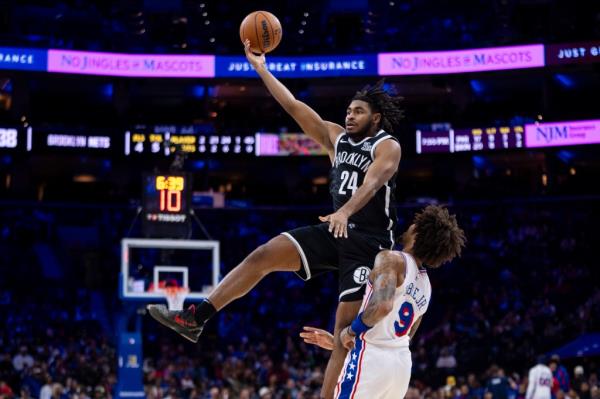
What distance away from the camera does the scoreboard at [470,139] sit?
97.7 feet

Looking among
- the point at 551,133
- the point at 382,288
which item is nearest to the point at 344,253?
the point at 382,288

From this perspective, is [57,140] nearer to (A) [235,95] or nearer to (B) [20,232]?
(B) [20,232]

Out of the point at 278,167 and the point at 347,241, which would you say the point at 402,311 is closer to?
the point at 347,241

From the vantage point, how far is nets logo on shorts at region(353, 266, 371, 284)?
6.72 m

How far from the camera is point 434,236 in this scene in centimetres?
628

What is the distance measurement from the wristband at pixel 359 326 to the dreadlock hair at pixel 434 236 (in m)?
0.60

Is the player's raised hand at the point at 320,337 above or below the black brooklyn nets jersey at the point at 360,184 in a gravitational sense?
below

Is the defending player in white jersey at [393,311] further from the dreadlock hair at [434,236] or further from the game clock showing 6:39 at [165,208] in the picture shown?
the game clock showing 6:39 at [165,208]

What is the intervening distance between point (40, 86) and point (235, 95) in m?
7.07

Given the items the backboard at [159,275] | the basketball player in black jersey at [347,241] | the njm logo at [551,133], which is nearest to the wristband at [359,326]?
the basketball player in black jersey at [347,241]

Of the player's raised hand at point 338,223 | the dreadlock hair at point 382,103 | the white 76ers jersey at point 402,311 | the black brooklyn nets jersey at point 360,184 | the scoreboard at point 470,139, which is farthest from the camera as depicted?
the scoreboard at point 470,139

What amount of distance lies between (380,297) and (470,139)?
25053 mm

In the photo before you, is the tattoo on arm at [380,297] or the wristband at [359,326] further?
the wristband at [359,326]

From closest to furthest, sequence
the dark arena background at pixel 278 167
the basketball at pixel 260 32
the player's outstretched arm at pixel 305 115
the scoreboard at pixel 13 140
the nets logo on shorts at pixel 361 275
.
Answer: the nets logo on shorts at pixel 361 275
the player's outstretched arm at pixel 305 115
the basketball at pixel 260 32
the dark arena background at pixel 278 167
the scoreboard at pixel 13 140
